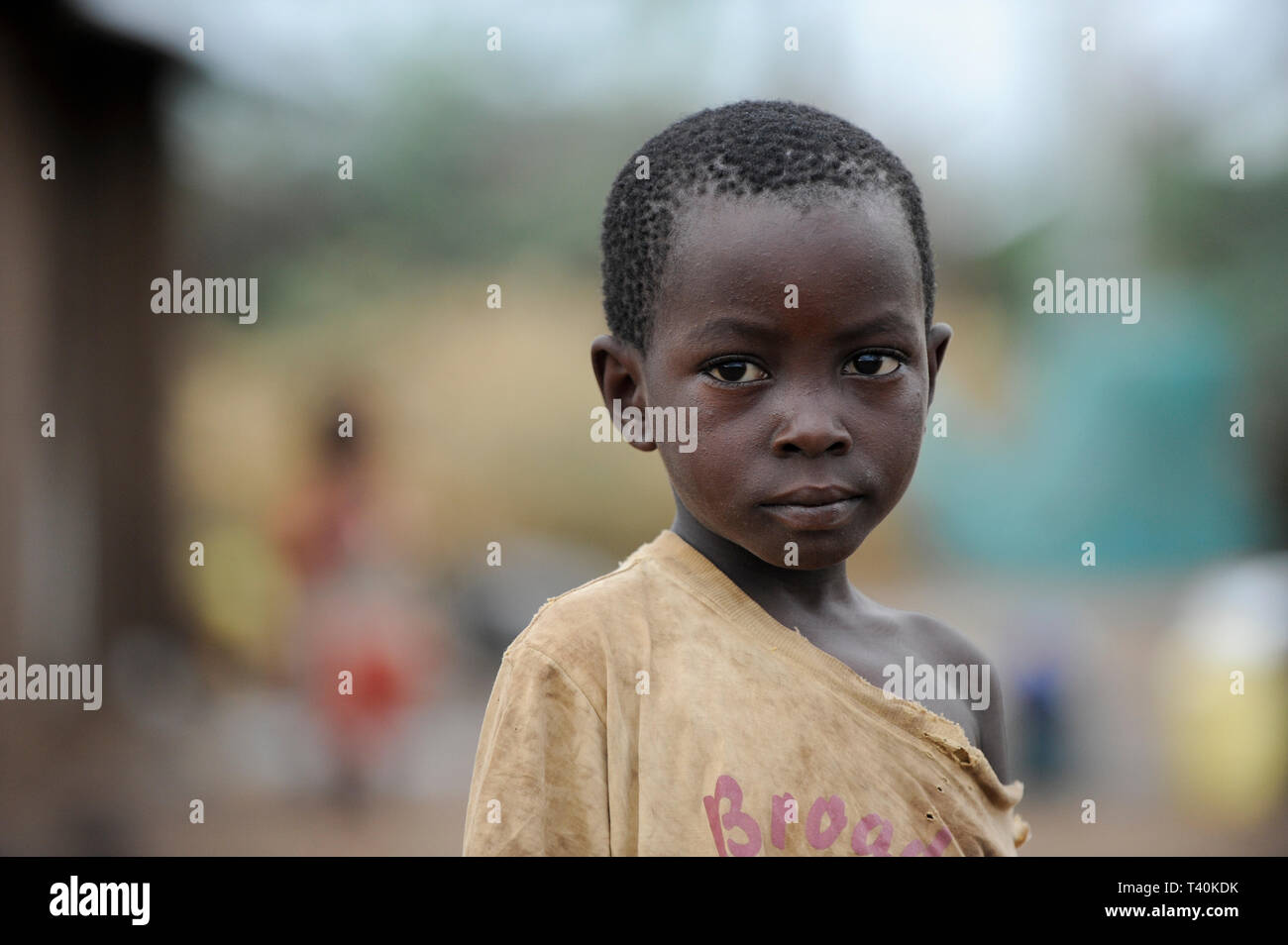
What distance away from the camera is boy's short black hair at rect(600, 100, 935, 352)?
1.77 metres

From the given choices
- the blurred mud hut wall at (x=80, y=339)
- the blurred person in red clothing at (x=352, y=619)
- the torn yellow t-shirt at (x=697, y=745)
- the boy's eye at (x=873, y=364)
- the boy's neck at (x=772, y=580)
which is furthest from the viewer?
the blurred mud hut wall at (x=80, y=339)

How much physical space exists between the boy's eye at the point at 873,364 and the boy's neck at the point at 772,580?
360mm

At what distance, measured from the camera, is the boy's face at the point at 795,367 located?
1.71m

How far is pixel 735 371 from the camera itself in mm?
1752

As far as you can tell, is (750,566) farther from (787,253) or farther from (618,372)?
(787,253)

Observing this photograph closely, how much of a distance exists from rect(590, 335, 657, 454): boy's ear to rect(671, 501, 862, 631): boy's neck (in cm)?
17

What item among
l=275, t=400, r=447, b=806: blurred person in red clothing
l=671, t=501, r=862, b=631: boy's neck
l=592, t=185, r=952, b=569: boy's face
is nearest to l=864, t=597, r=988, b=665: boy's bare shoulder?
l=671, t=501, r=862, b=631: boy's neck

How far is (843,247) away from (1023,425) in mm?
11284

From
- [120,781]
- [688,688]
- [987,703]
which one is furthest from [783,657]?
[120,781]

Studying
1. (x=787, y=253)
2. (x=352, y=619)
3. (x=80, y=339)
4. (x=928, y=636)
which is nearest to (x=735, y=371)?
(x=787, y=253)

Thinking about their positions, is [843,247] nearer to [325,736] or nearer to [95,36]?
[325,736]

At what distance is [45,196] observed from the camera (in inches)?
337

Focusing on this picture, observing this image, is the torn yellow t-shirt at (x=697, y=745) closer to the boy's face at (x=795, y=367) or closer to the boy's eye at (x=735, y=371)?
the boy's face at (x=795, y=367)

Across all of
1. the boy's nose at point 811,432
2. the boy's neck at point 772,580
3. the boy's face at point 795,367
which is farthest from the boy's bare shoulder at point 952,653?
the boy's nose at point 811,432
